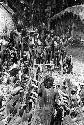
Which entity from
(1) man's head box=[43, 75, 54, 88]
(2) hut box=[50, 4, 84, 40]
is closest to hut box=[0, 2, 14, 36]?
(2) hut box=[50, 4, 84, 40]

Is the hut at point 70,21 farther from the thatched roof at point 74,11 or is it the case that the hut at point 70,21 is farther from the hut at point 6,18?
the hut at point 6,18

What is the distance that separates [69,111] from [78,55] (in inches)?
68.4

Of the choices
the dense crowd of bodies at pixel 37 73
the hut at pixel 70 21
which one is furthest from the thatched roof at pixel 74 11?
the dense crowd of bodies at pixel 37 73

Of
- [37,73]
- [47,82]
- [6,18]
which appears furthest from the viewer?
[6,18]

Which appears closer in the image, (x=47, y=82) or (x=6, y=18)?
(x=47, y=82)

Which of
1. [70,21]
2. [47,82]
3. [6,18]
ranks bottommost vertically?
[47,82]

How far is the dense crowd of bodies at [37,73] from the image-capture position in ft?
8.00

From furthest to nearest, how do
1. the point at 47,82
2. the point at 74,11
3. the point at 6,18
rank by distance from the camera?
the point at 74,11 → the point at 6,18 → the point at 47,82

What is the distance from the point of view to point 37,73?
3.13 meters

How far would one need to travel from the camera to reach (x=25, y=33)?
377 centimetres

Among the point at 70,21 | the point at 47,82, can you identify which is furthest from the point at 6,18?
the point at 47,82

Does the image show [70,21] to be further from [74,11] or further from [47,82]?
[47,82]

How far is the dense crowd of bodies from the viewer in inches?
96.0

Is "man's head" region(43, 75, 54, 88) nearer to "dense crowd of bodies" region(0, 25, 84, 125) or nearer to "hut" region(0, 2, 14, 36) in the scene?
"dense crowd of bodies" region(0, 25, 84, 125)
